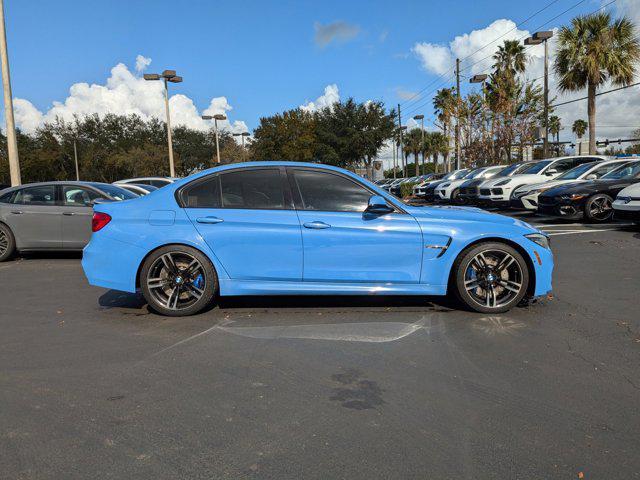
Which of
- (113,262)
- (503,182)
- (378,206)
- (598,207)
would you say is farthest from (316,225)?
(503,182)

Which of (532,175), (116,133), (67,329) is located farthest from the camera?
(116,133)

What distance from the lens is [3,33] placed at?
1479cm

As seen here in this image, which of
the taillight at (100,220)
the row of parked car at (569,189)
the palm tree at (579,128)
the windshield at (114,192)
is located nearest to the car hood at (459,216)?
the taillight at (100,220)

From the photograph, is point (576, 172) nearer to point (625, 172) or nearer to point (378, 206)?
point (625, 172)

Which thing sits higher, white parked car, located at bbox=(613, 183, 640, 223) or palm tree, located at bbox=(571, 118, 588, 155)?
palm tree, located at bbox=(571, 118, 588, 155)

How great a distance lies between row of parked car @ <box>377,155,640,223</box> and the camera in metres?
12.0

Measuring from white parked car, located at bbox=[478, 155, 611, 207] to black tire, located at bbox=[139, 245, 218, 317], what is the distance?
12.8 meters

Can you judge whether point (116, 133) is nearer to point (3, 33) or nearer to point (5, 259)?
point (3, 33)

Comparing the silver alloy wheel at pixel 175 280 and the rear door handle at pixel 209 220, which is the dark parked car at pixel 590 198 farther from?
the silver alloy wheel at pixel 175 280

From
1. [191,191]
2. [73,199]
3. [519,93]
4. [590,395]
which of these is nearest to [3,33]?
[73,199]

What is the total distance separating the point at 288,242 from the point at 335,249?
45cm

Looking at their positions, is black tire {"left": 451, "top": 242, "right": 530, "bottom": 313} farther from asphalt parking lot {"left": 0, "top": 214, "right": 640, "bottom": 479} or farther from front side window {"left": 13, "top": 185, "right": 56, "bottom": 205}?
front side window {"left": 13, "top": 185, "right": 56, "bottom": 205}

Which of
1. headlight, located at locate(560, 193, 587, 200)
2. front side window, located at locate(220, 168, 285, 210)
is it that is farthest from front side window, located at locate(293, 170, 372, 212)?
headlight, located at locate(560, 193, 587, 200)

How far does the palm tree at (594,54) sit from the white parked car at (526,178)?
10.7m
